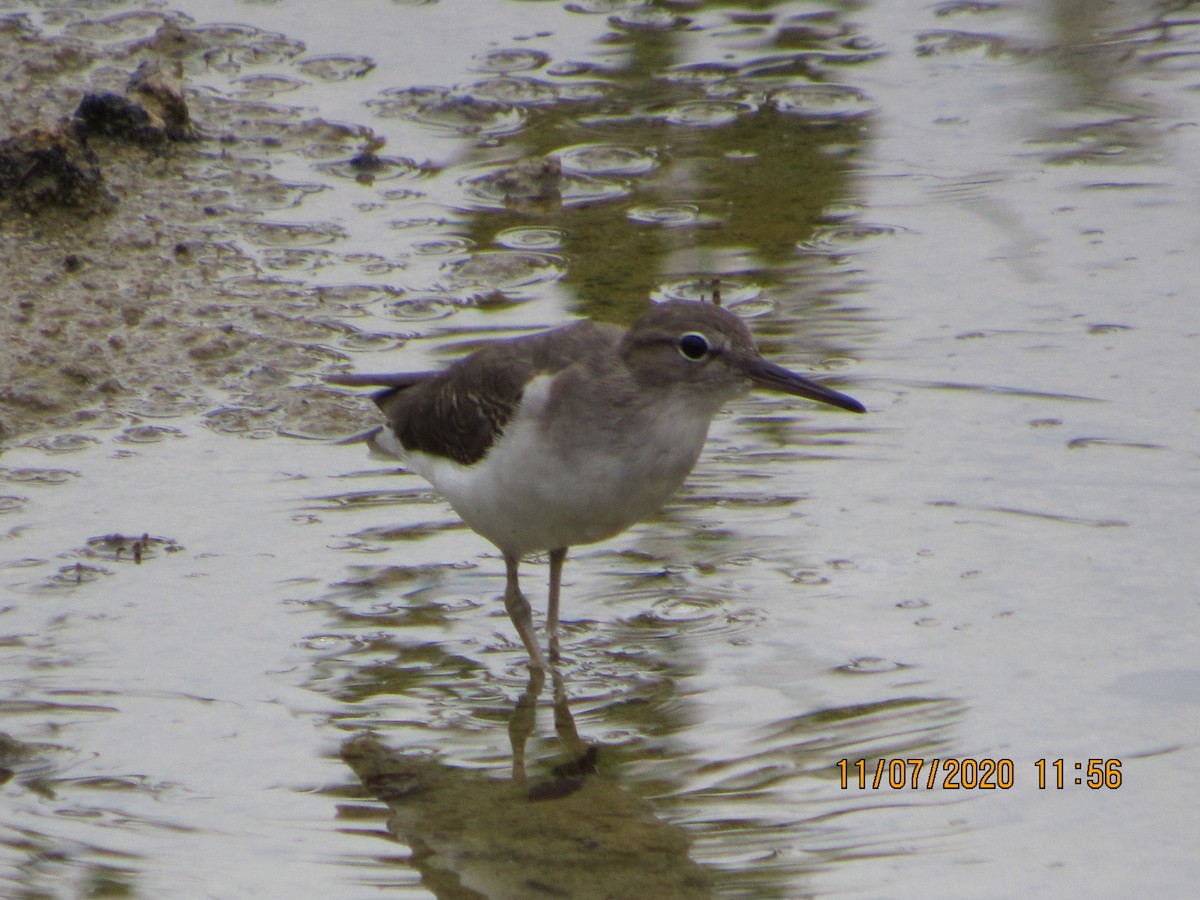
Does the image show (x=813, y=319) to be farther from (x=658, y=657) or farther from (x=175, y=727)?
(x=175, y=727)

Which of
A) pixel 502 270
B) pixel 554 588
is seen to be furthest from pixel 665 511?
pixel 502 270

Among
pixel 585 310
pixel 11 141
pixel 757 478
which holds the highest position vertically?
pixel 11 141

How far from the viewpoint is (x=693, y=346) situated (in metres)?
5.48

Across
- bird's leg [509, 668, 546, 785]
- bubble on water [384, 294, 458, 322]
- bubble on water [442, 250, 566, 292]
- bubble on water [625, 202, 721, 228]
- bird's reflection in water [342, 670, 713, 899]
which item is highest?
bubble on water [625, 202, 721, 228]

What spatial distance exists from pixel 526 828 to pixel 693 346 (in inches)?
65.9

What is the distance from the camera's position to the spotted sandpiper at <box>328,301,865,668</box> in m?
5.40

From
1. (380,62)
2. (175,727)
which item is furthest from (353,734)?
(380,62)

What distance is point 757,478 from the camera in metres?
6.66

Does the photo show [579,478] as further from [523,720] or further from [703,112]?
[703,112]

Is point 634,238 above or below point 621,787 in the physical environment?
above

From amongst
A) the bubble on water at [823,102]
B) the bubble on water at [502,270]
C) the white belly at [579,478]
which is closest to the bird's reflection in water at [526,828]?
the white belly at [579,478]

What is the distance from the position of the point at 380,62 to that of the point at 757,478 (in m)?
4.91

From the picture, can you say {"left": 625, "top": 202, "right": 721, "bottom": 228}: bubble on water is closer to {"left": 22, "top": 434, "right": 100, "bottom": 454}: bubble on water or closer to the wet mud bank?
the wet mud bank
